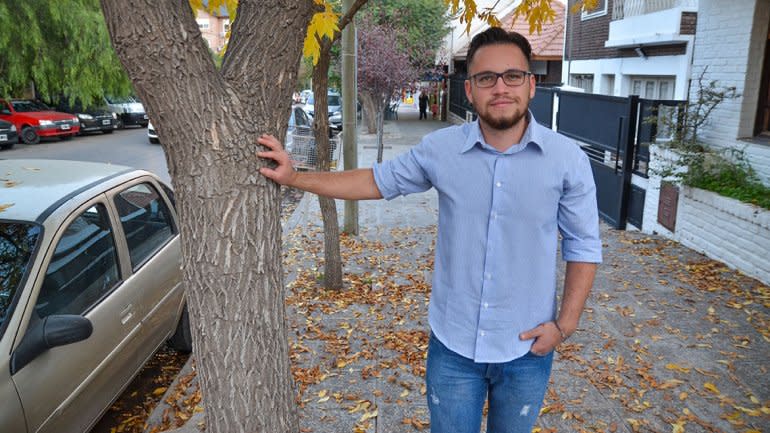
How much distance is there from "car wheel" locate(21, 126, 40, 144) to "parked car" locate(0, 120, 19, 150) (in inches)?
61.7

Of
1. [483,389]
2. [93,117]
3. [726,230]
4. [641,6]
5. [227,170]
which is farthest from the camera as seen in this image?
[93,117]

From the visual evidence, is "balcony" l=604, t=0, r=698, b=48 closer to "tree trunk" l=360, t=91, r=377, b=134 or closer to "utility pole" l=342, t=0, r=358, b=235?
"utility pole" l=342, t=0, r=358, b=235

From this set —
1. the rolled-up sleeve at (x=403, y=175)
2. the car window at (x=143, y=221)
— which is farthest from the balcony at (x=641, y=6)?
the rolled-up sleeve at (x=403, y=175)

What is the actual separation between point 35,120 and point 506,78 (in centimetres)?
2547

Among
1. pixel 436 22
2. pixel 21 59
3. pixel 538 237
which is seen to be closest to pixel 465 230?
pixel 538 237

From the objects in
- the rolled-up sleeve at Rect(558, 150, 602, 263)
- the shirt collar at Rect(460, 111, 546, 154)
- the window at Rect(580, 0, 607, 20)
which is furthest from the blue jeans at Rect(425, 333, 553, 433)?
the window at Rect(580, 0, 607, 20)

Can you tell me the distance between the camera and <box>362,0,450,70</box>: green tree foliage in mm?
26844

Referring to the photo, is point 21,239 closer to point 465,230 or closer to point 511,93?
point 465,230

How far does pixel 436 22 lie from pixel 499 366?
28434mm

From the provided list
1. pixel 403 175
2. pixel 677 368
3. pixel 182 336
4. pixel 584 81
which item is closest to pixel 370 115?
pixel 584 81

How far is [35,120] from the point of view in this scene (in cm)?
2364

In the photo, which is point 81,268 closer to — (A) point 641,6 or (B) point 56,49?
(A) point 641,6

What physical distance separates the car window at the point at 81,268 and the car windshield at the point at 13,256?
0.40 feet

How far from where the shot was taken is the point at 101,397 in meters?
3.73
